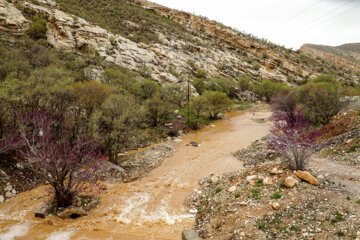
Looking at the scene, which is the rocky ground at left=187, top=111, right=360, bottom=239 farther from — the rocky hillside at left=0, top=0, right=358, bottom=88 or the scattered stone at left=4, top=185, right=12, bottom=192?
the rocky hillside at left=0, top=0, right=358, bottom=88

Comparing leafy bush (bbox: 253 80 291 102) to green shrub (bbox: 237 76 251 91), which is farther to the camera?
green shrub (bbox: 237 76 251 91)

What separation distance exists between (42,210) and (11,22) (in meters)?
44.1

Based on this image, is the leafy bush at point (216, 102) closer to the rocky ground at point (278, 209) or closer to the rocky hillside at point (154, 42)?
the rocky hillside at point (154, 42)

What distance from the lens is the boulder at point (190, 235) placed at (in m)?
7.02

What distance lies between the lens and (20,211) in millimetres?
9328

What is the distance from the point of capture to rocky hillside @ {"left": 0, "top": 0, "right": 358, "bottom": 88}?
40312mm

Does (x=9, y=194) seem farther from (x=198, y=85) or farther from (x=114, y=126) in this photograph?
(x=198, y=85)

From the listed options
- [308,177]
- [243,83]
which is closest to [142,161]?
[308,177]

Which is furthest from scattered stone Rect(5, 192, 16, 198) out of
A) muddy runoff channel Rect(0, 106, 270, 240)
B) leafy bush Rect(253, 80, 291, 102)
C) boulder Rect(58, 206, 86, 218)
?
leafy bush Rect(253, 80, 291, 102)

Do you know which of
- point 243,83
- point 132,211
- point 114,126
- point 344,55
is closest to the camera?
point 132,211

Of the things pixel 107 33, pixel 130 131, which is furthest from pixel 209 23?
pixel 130 131

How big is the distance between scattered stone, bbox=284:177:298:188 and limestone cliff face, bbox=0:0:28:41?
46643 millimetres

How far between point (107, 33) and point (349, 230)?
180 feet

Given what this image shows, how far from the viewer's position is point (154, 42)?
58.2m
